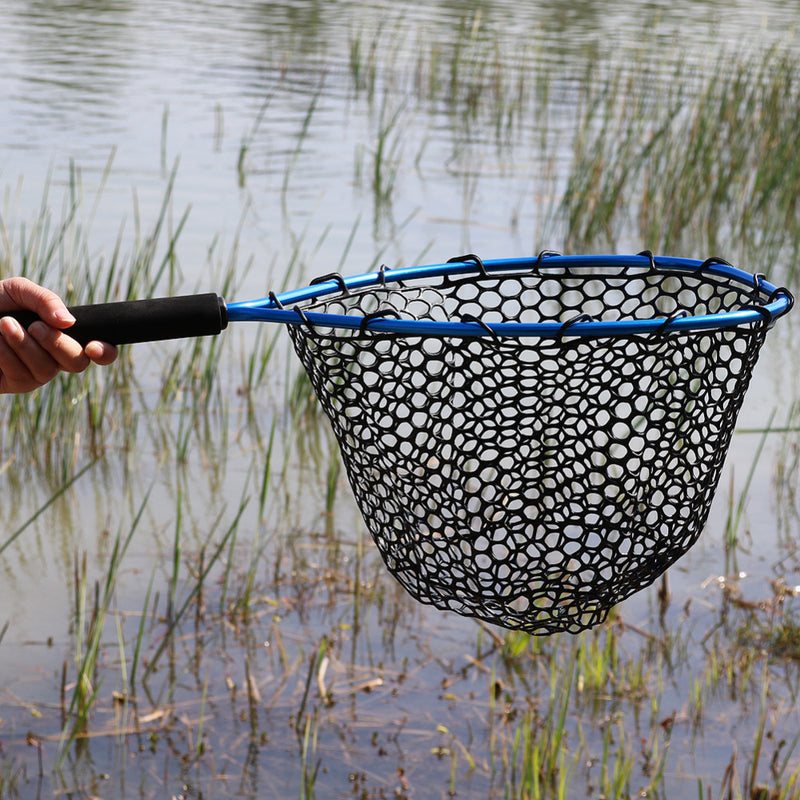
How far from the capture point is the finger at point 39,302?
4.54ft

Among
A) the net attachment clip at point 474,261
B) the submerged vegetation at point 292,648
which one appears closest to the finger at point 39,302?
the net attachment clip at point 474,261

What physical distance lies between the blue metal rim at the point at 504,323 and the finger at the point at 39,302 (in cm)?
22

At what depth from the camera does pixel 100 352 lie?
1.38 m

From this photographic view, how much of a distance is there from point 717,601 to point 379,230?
3.80m

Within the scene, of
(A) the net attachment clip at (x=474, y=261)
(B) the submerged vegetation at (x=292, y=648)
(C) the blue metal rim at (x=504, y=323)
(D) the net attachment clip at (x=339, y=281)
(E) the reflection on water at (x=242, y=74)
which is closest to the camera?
(C) the blue metal rim at (x=504, y=323)

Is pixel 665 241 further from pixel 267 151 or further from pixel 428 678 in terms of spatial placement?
pixel 428 678

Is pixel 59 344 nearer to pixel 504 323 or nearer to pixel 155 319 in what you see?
pixel 155 319

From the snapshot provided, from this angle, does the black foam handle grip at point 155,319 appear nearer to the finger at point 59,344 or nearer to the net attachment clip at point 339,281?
the finger at point 59,344

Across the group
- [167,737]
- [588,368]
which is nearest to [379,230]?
[167,737]

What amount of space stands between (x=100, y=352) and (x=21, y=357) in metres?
0.14

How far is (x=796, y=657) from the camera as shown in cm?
299

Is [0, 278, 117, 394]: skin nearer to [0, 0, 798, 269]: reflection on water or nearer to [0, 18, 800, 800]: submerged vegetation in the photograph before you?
[0, 18, 800, 800]: submerged vegetation

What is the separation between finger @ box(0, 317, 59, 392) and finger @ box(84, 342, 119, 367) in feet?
0.26

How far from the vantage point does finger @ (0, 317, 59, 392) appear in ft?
4.66
